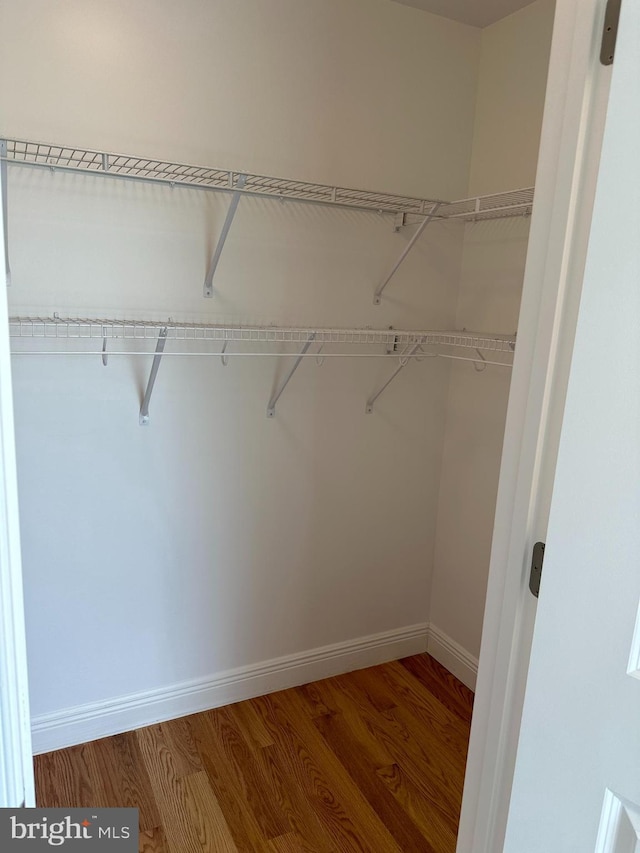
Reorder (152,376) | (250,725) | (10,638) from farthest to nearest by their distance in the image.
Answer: (250,725) < (152,376) < (10,638)

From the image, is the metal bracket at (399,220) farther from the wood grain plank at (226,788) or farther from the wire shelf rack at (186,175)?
the wood grain plank at (226,788)

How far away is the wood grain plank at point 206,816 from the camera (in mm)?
1688

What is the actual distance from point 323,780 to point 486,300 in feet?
5.60

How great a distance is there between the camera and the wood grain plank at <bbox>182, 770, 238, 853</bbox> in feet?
5.54

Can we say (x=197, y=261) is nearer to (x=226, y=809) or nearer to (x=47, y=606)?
(x=47, y=606)

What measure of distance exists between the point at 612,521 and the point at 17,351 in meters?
1.56

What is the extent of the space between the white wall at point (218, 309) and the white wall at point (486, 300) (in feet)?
0.25

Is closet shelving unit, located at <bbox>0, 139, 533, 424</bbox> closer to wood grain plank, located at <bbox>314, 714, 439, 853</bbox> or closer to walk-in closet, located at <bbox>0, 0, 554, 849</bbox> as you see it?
walk-in closet, located at <bbox>0, 0, 554, 849</bbox>

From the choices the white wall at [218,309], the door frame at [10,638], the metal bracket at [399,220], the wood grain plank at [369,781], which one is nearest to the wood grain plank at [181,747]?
the white wall at [218,309]

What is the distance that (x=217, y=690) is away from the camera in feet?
7.32

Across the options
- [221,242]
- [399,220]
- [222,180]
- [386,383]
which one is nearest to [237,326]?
[221,242]

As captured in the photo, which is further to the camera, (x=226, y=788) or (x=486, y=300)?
(x=486, y=300)

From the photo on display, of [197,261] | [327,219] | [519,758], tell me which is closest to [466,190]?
[327,219]

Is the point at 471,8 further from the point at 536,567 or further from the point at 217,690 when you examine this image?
the point at 217,690
